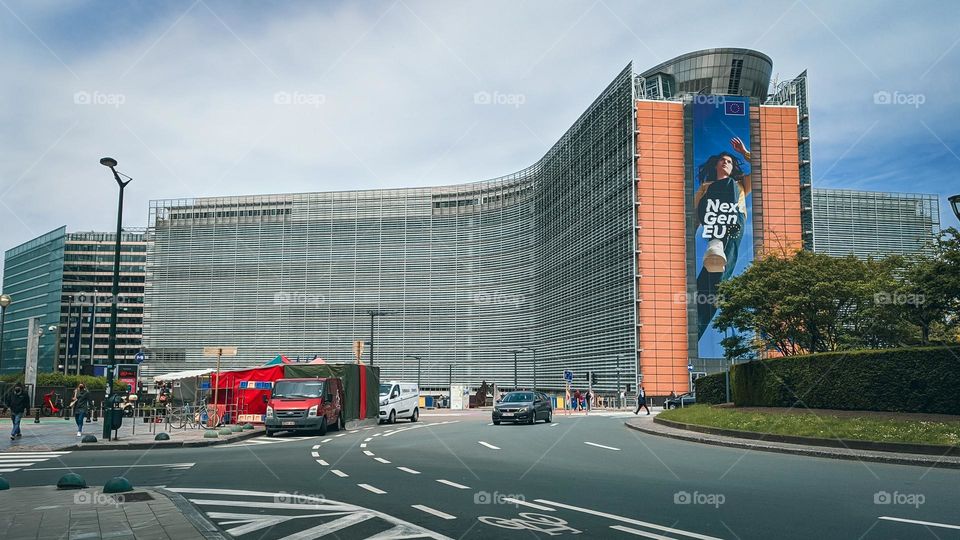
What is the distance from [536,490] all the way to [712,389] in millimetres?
32616

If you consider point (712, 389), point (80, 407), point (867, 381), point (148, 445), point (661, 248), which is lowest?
point (148, 445)

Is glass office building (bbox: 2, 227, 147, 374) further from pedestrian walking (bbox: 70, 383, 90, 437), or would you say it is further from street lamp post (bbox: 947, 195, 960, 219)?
street lamp post (bbox: 947, 195, 960, 219)

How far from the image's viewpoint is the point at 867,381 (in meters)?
22.8

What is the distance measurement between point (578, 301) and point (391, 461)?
75061 mm

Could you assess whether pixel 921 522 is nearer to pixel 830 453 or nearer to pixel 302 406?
pixel 830 453

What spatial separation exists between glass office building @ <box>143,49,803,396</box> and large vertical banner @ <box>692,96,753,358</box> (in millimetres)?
1032

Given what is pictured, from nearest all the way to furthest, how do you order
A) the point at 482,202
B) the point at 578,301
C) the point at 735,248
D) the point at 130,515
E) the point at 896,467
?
the point at 130,515, the point at 896,467, the point at 735,248, the point at 578,301, the point at 482,202

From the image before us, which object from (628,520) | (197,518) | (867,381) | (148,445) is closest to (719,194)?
(867,381)

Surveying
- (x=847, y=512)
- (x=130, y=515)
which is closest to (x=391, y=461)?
(x=130, y=515)

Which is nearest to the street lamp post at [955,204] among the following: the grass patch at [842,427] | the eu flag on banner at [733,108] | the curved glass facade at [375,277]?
the grass patch at [842,427]

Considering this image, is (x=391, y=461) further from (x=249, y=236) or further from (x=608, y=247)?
(x=249, y=236)

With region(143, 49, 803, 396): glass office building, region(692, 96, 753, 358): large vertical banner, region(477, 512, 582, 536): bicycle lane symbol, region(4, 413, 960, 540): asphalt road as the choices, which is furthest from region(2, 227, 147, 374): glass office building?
region(477, 512, 582, 536): bicycle lane symbol

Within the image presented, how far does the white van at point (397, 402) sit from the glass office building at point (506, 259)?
Answer: 41931 millimetres

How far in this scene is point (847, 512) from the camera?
31.0 feet
